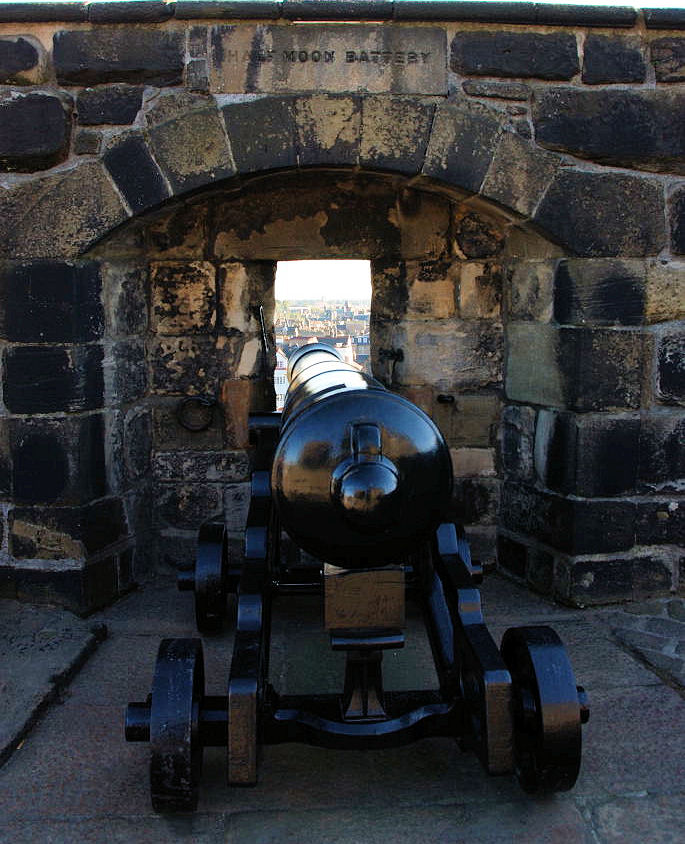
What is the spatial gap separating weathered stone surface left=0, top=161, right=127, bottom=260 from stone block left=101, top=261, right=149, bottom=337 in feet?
0.82

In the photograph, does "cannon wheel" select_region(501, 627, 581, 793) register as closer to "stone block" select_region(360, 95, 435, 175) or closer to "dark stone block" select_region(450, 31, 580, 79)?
"stone block" select_region(360, 95, 435, 175)

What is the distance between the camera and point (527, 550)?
13.7 feet

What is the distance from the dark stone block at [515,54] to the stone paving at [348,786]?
2459 millimetres

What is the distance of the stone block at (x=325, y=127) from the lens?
3545 mm

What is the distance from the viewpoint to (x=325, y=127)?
3.56 m

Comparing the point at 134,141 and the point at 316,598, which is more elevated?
the point at 134,141

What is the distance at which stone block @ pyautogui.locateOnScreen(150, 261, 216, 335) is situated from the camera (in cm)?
430

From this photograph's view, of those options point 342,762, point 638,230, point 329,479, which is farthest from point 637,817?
point 638,230

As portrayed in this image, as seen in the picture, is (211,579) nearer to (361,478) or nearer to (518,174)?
(361,478)

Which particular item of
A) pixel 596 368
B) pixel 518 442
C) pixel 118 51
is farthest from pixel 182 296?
pixel 596 368

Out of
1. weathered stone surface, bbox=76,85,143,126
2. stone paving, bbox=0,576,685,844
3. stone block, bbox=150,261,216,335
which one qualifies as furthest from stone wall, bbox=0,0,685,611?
stone paving, bbox=0,576,685,844

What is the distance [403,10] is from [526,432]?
6.61 feet

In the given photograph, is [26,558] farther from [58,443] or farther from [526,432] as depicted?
[526,432]

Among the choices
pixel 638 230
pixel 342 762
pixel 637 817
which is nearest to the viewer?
pixel 637 817
